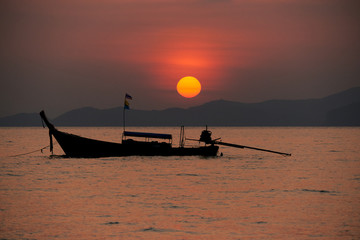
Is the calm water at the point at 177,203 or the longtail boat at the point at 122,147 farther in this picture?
the longtail boat at the point at 122,147

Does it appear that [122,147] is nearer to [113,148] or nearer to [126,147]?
[126,147]

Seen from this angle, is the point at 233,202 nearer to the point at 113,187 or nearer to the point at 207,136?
the point at 113,187

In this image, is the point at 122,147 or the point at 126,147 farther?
the point at 122,147

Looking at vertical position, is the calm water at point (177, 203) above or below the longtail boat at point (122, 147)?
below

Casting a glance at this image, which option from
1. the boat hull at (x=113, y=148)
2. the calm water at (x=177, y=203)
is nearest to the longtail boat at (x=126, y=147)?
the boat hull at (x=113, y=148)

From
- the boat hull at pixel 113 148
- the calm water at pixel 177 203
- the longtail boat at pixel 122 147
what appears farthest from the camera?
the boat hull at pixel 113 148

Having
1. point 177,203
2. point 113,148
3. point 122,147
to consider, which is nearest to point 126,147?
point 122,147

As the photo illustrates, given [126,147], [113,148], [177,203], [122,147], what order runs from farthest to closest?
[113,148]
[122,147]
[126,147]
[177,203]

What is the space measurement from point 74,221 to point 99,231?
2.65m

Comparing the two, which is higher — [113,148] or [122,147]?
[122,147]

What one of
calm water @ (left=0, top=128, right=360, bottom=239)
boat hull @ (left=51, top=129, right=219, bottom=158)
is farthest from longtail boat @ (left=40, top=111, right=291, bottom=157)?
calm water @ (left=0, top=128, right=360, bottom=239)

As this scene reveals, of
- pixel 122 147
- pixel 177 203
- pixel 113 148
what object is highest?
pixel 122 147

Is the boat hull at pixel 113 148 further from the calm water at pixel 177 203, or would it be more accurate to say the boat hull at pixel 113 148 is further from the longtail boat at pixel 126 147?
the calm water at pixel 177 203

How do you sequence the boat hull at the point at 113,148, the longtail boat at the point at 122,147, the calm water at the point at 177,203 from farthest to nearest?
the boat hull at the point at 113,148 → the longtail boat at the point at 122,147 → the calm water at the point at 177,203
